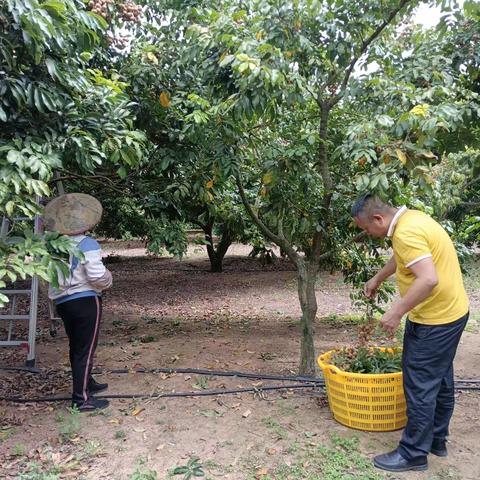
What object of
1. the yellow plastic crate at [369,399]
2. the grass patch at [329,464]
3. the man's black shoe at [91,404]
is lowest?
the man's black shoe at [91,404]

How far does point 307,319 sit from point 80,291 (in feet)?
6.26

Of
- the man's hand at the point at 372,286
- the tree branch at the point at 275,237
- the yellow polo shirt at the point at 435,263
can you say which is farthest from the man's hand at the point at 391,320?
the tree branch at the point at 275,237

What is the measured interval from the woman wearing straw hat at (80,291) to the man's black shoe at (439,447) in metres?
2.34

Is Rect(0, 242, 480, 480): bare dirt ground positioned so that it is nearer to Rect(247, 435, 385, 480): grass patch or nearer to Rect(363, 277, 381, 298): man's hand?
Rect(247, 435, 385, 480): grass patch

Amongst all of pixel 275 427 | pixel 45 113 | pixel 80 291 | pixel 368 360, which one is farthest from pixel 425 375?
pixel 45 113

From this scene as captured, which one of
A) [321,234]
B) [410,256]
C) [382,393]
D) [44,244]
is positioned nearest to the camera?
[410,256]

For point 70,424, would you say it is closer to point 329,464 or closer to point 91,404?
point 91,404

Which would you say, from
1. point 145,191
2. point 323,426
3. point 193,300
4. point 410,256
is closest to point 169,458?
point 323,426

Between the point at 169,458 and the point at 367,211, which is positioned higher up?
the point at 367,211

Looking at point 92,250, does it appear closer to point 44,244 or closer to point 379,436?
point 44,244

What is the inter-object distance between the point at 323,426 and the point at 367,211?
59.8 inches

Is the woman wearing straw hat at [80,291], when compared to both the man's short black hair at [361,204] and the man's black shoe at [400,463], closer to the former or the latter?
the man's short black hair at [361,204]

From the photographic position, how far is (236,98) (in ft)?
10.9

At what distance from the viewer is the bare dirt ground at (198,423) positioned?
2.85 m
